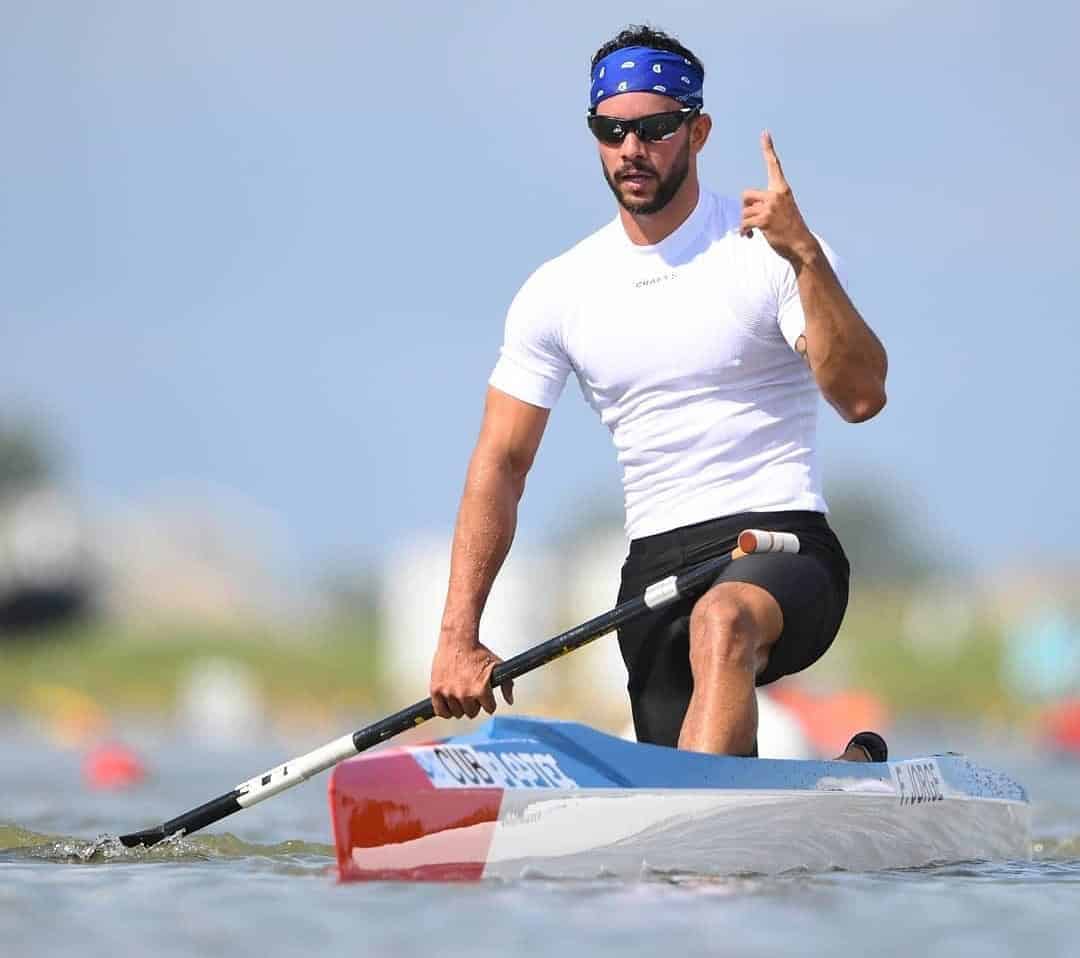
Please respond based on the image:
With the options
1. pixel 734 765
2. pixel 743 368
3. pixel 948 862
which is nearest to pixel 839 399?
pixel 743 368

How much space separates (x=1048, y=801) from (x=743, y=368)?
755 centimetres

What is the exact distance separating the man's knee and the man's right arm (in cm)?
75

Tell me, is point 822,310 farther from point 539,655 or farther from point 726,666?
point 539,655

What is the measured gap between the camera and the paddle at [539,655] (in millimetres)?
7469

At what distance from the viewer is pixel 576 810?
6883 millimetres

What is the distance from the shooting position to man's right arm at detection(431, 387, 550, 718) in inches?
302

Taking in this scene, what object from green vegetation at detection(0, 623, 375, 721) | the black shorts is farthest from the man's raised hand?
green vegetation at detection(0, 623, 375, 721)

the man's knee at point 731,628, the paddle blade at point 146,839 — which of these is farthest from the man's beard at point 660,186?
the paddle blade at point 146,839

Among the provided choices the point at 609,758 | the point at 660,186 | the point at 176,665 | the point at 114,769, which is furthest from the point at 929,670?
the point at 609,758

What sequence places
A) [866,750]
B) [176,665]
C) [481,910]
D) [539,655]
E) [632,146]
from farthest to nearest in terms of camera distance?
1. [176,665]
2. [866,750]
3. [632,146]
4. [539,655]
5. [481,910]

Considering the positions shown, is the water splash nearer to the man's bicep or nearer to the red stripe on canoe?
the red stripe on canoe

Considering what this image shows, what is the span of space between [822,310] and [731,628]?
102 cm

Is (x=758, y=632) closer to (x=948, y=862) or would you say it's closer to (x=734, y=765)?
(x=734, y=765)

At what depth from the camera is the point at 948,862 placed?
834 centimetres
